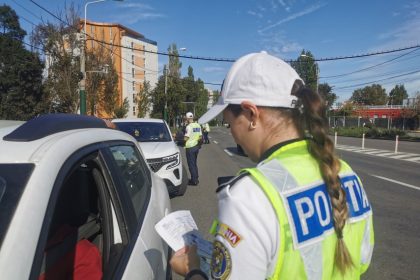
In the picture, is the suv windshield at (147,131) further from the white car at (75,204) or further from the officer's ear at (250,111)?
the officer's ear at (250,111)

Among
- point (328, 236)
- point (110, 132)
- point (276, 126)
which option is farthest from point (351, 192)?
point (110, 132)

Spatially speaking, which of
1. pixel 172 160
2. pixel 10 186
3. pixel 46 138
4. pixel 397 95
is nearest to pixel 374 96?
pixel 397 95

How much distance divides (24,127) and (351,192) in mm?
1452

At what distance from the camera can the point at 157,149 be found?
8.36 metres

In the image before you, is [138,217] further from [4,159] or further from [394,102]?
[394,102]

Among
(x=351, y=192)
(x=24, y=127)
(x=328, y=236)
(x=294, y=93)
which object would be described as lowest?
(x=328, y=236)

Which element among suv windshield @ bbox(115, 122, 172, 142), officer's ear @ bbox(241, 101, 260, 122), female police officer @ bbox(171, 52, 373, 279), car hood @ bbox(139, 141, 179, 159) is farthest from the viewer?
suv windshield @ bbox(115, 122, 172, 142)

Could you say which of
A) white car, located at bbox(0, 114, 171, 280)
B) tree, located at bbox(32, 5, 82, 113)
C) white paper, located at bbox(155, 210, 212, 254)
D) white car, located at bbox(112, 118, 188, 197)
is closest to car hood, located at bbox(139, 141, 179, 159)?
white car, located at bbox(112, 118, 188, 197)

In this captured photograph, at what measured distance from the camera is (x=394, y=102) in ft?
402

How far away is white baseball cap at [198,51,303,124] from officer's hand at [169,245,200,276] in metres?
0.54

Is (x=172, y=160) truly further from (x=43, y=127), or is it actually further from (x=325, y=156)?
(x=325, y=156)

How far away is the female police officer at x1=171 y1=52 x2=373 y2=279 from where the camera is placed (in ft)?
3.96

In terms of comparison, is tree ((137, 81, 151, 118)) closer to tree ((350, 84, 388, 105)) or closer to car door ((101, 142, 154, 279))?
car door ((101, 142, 154, 279))

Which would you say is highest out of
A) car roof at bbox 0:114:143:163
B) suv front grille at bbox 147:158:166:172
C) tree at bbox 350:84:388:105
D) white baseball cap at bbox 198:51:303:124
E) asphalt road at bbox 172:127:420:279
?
tree at bbox 350:84:388:105
